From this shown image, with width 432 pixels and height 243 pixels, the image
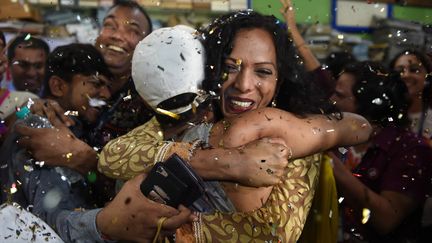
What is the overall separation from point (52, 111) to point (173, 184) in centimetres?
25

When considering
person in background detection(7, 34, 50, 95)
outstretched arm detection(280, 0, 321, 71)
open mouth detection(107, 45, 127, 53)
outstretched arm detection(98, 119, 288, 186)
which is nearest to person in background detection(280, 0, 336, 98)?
outstretched arm detection(280, 0, 321, 71)

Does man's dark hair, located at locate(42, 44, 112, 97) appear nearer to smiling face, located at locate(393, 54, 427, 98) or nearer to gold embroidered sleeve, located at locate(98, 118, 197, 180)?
gold embroidered sleeve, located at locate(98, 118, 197, 180)

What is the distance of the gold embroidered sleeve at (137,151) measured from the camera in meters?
0.55

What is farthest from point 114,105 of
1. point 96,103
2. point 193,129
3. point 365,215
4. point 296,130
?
point 365,215

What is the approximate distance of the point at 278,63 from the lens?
0.56 metres

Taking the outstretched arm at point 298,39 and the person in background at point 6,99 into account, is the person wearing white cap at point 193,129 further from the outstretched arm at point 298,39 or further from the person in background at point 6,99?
the person in background at point 6,99

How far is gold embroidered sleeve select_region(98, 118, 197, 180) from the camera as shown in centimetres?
55

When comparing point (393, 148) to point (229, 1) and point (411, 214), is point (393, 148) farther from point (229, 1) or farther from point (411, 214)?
point (229, 1)

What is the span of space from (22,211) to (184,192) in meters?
0.26

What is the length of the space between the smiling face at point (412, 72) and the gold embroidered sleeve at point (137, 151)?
0.27 m

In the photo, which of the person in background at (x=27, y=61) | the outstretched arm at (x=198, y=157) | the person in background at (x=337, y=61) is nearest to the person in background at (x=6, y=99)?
the person in background at (x=27, y=61)

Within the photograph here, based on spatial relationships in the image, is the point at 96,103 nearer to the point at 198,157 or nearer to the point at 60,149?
the point at 60,149

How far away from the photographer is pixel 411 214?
619 mm

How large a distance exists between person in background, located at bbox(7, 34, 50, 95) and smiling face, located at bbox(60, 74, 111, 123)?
0.25ft
